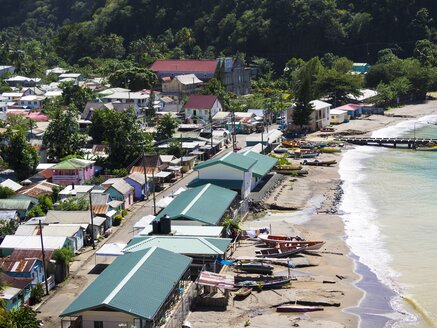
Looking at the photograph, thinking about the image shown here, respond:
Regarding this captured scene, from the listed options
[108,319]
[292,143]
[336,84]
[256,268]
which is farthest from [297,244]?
[336,84]

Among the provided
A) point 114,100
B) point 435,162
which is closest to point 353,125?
point 435,162

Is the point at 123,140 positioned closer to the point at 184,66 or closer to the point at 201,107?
the point at 201,107

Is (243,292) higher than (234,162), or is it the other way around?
(234,162)

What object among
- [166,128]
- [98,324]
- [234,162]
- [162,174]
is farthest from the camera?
[166,128]

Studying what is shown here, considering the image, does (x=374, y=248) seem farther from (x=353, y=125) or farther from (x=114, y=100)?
(x=114, y=100)

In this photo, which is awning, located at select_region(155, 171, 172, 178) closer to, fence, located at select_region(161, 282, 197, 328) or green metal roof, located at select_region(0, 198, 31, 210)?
green metal roof, located at select_region(0, 198, 31, 210)

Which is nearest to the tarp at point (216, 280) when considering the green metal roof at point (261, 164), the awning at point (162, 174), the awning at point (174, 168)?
the green metal roof at point (261, 164)
